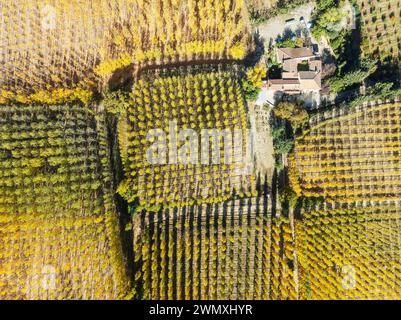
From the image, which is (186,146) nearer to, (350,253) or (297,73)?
(297,73)

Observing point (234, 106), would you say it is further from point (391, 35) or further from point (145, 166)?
point (391, 35)

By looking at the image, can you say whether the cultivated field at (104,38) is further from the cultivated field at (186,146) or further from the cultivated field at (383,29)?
the cultivated field at (383,29)

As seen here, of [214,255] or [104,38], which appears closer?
[214,255]

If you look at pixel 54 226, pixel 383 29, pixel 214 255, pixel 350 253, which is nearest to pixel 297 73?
pixel 383 29

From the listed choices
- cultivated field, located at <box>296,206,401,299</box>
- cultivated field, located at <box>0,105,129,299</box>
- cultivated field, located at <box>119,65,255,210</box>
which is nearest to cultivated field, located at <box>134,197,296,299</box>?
cultivated field, located at <box>296,206,401,299</box>

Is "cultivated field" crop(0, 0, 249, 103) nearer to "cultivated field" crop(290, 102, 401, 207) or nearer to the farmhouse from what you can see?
the farmhouse
